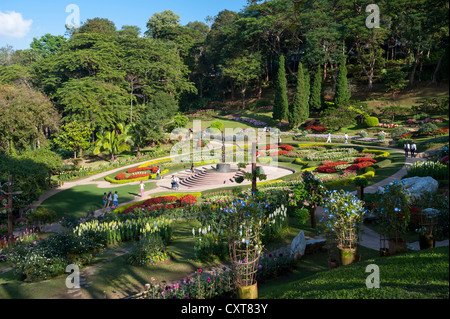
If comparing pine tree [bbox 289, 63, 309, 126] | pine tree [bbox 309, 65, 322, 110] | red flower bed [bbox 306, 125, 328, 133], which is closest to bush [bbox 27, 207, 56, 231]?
red flower bed [bbox 306, 125, 328, 133]

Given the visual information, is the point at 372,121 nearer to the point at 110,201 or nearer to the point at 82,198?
the point at 110,201

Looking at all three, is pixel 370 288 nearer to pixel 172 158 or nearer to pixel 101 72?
pixel 172 158

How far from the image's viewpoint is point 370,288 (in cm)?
641

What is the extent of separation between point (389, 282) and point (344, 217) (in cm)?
272

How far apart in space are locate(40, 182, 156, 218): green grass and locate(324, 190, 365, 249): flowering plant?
54.8ft

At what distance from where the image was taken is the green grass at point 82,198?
22484 millimetres

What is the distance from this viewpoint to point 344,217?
9.20 m

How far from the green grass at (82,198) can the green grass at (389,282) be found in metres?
17.3

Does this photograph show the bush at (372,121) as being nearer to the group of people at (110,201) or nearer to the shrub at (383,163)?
the shrub at (383,163)

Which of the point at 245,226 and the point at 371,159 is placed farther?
the point at 371,159

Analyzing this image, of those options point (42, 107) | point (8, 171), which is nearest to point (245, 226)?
point (8, 171)

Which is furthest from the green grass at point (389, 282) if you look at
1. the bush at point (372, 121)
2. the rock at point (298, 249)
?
the bush at point (372, 121)

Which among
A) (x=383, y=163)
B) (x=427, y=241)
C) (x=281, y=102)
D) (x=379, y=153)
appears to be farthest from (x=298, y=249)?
(x=281, y=102)

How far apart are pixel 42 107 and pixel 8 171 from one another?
50.8ft
